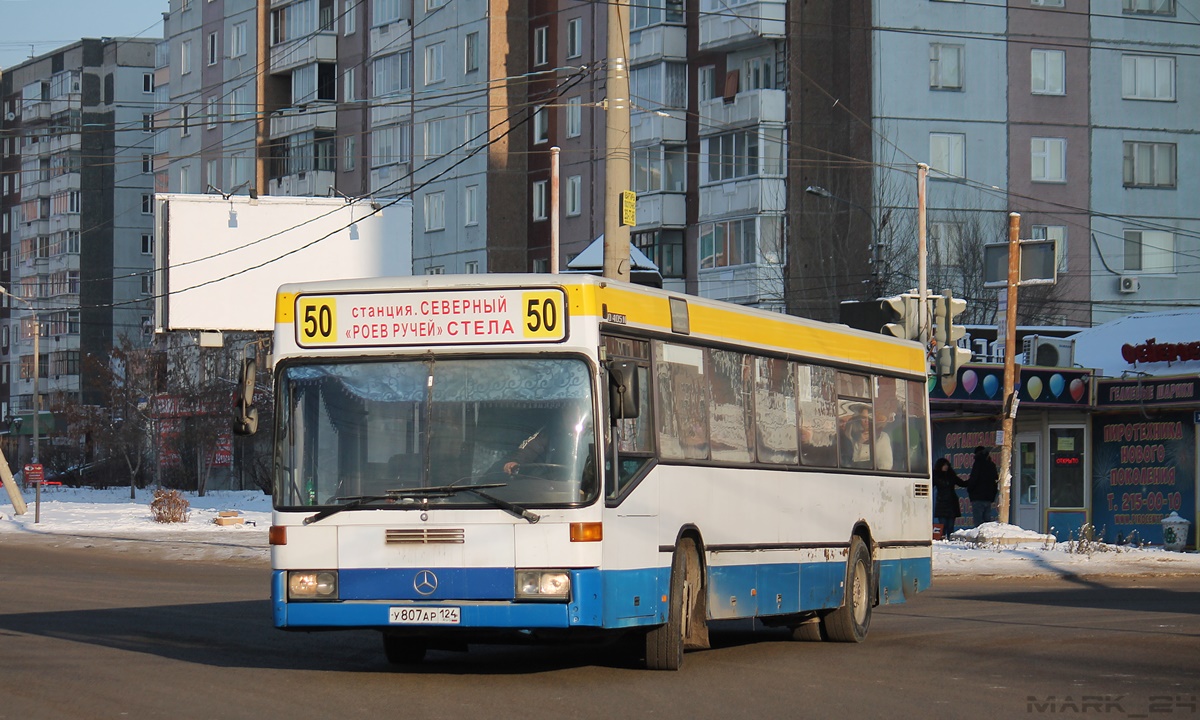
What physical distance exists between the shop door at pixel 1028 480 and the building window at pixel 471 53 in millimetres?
37272

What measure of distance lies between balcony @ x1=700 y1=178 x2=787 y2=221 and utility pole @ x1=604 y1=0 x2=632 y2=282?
125 ft

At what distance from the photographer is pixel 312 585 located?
38.5 feet

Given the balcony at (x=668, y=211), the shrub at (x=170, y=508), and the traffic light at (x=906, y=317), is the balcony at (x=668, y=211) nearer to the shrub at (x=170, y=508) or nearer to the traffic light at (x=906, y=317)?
the shrub at (x=170, y=508)

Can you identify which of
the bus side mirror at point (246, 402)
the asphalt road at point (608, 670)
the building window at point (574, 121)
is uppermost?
the building window at point (574, 121)

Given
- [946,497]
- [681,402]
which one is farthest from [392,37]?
[681,402]

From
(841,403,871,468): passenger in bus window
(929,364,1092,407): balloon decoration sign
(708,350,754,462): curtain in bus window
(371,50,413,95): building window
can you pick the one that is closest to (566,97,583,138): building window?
(371,50,413,95): building window

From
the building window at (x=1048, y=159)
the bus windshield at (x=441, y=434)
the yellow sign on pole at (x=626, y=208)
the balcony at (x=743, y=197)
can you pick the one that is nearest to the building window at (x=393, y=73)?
the balcony at (x=743, y=197)

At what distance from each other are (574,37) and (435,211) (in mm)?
9653

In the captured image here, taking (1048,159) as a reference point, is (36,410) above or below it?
below

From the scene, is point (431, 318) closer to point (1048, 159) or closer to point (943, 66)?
point (943, 66)

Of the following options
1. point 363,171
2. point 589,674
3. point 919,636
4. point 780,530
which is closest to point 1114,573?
point 919,636

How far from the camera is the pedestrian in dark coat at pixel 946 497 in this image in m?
32.5

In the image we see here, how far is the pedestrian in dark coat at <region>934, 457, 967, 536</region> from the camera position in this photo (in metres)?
32.5

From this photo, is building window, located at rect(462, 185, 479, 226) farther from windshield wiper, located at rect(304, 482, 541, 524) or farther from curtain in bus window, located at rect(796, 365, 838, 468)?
windshield wiper, located at rect(304, 482, 541, 524)
